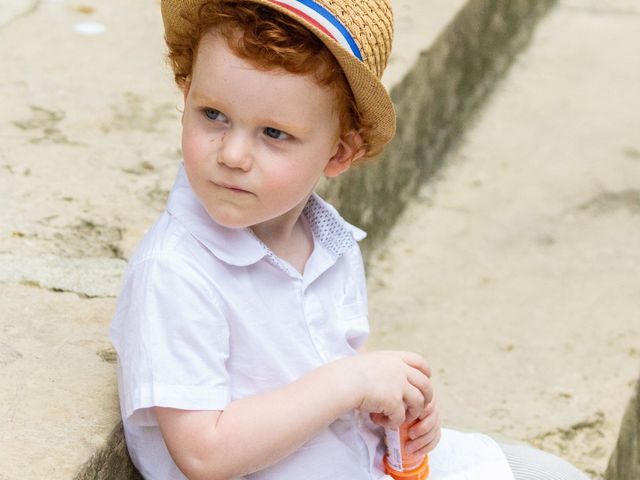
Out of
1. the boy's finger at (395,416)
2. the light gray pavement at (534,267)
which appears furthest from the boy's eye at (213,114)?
the light gray pavement at (534,267)

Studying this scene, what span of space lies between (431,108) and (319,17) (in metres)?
1.90

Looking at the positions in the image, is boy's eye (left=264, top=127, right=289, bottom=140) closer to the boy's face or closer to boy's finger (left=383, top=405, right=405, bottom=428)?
the boy's face

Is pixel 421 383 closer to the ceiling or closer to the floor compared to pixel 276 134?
closer to the floor

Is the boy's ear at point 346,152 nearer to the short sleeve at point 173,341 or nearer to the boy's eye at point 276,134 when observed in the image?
the boy's eye at point 276,134

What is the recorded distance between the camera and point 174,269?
1382mm

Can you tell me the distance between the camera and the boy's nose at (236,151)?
1359mm

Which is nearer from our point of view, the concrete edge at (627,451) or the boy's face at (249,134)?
the boy's face at (249,134)

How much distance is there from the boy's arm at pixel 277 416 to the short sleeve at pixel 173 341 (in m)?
0.03

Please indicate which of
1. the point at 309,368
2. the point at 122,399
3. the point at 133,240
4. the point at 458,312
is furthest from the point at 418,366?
the point at 458,312

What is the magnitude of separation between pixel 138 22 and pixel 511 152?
126 centimetres

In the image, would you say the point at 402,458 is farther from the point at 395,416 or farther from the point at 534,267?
the point at 534,267

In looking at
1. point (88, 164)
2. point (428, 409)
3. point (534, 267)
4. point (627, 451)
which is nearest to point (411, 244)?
point (534, 267)

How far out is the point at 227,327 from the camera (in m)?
1.41

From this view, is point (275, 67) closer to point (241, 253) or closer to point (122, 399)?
point (241, 253)
